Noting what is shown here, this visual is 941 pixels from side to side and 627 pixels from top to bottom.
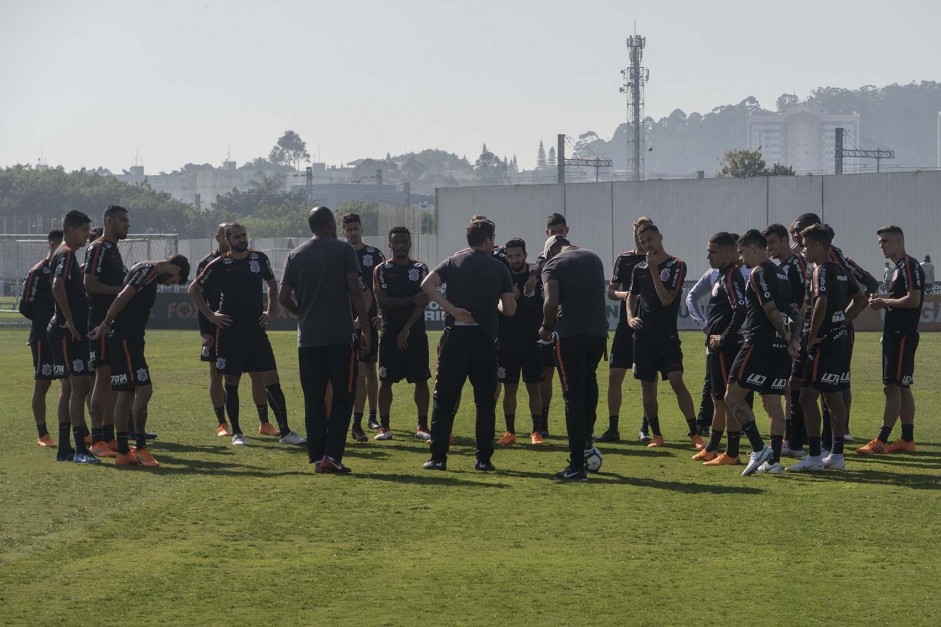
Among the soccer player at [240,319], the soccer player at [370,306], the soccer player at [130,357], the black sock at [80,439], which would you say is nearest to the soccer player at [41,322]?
the black sock at [80,439]

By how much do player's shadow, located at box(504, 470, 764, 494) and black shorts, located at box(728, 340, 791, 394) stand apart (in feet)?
2.88

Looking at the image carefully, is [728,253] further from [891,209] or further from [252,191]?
[252,191]

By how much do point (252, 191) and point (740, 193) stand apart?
129736 mm

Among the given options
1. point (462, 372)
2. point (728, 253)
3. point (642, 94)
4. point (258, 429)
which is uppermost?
point (642, 94)

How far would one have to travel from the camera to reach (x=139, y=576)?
6617mm

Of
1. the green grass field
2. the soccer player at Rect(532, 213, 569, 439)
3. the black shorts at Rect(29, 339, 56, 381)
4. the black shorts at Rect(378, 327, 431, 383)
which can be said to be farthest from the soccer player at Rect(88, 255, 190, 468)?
the soccer player at Rect(532, 213, 569, 439)

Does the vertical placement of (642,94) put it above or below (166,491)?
above

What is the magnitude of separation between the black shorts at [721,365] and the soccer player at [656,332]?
86 centimetres

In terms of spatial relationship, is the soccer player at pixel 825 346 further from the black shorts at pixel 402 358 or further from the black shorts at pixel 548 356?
the black shorts at pixel 402 358

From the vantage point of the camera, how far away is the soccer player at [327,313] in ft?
32.6

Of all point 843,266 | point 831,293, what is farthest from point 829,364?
point 843,266

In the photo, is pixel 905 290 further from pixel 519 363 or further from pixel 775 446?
pixel 519 363

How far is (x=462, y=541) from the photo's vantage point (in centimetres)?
745

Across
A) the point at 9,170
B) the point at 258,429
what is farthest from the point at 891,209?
the point at 9,170
